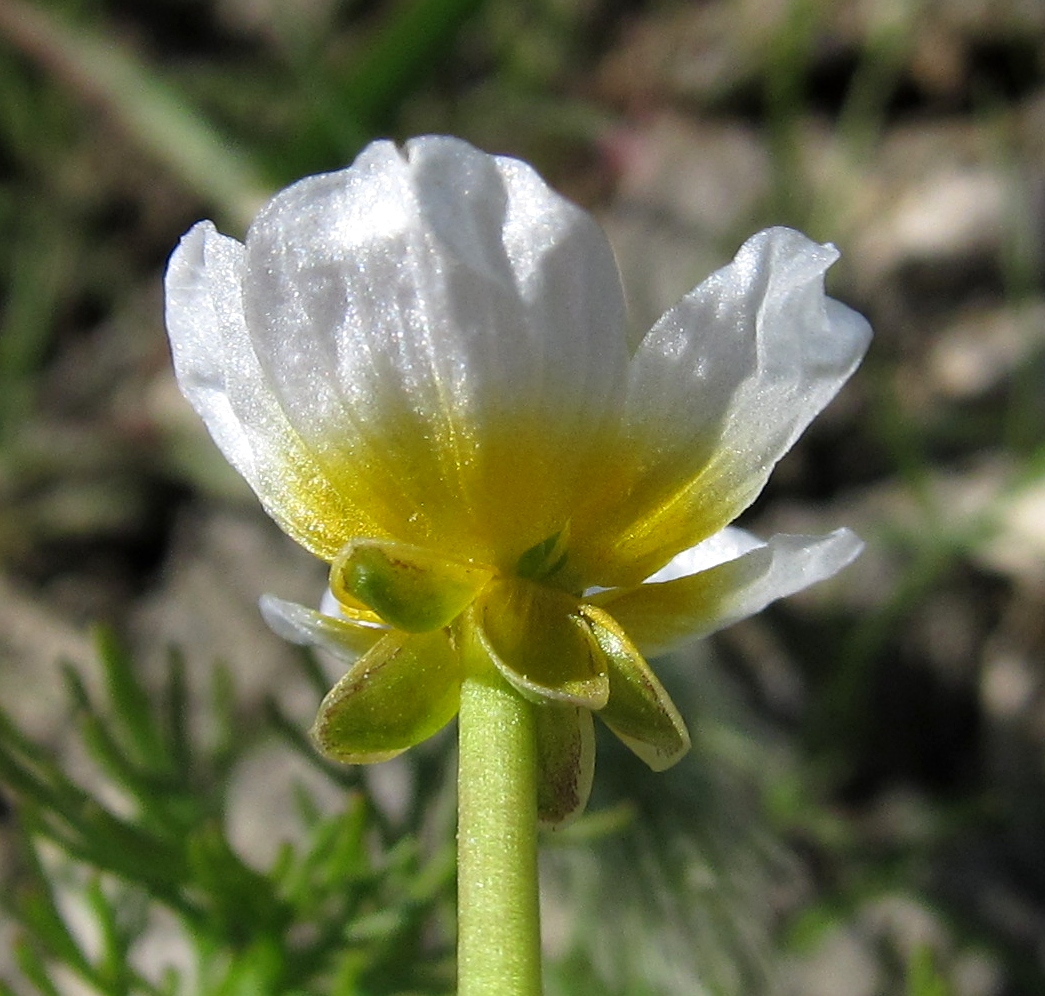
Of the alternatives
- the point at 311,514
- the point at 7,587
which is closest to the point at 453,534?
the point at 311,514

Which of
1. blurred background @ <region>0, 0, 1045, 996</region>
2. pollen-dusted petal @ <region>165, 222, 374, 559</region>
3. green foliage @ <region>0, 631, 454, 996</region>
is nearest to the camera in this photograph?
pollen-dusted petal @ <region>165, 222, 374, 559</region>

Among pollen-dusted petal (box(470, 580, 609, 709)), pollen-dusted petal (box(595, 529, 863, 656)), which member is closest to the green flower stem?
pollen-dusted petal (box(470, 580, 609, 709))

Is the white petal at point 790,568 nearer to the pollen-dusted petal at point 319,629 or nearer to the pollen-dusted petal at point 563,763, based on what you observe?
the pollen-dusted petal at point 563,763

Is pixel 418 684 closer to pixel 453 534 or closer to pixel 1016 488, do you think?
pixel 453 534

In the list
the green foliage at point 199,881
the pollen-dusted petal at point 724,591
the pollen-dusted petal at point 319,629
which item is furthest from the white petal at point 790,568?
the green foliage at point 199,881

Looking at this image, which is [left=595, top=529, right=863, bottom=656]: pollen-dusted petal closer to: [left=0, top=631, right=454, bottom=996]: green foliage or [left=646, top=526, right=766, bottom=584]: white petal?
[left=646, top=526, right=766, bottom=584]: white petal

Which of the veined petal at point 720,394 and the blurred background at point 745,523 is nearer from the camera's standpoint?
the veined petal at point 720,394
